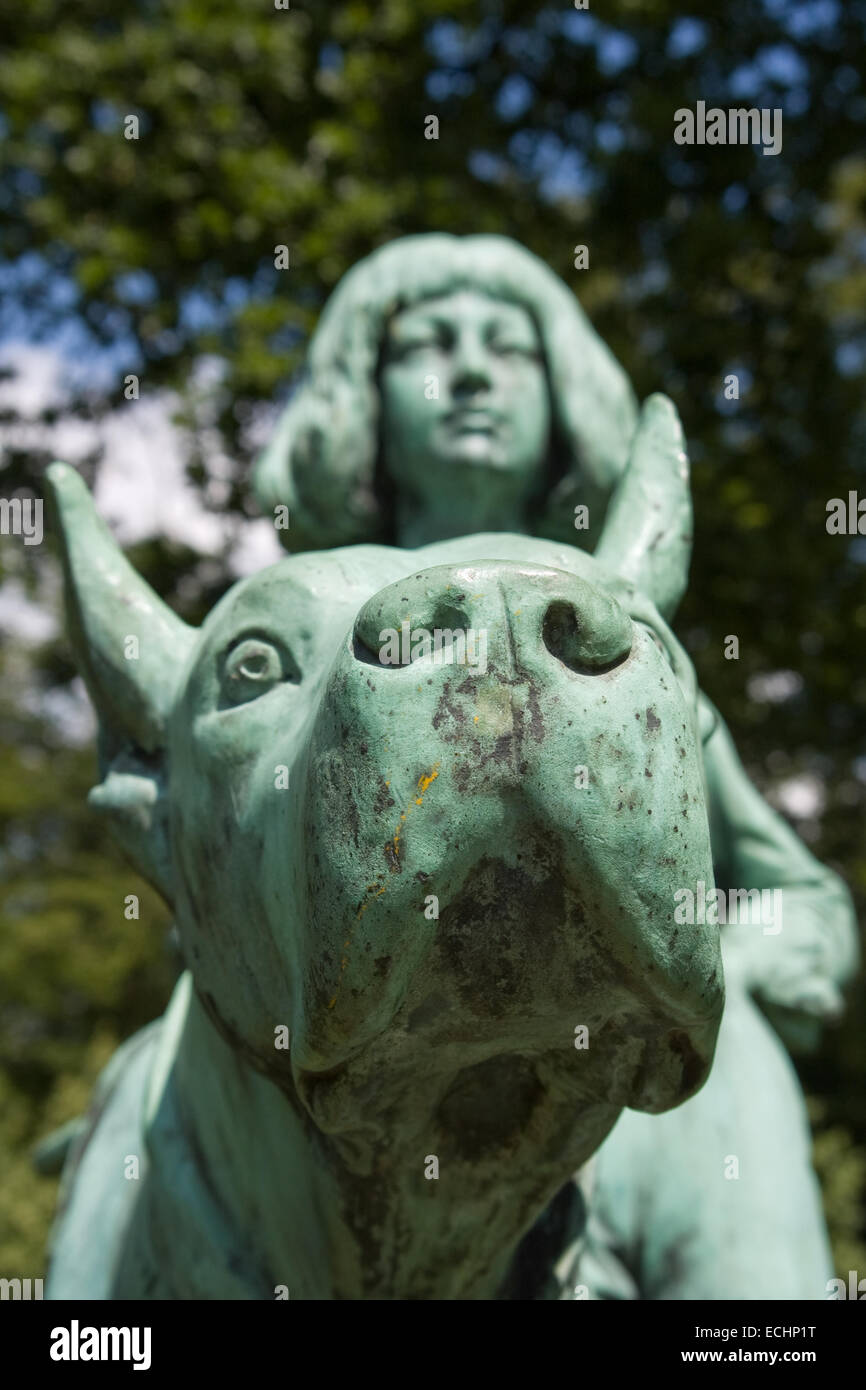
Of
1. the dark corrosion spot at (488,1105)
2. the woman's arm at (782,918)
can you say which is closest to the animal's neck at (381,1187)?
the dark corrosion spot at (488,1105)

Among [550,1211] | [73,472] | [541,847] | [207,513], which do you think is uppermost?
[207,513]

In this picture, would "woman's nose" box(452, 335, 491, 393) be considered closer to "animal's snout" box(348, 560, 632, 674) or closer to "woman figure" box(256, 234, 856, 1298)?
"woman figure" box(256, 234, 856, 1298)

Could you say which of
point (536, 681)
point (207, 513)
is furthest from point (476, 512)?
point (207, 513)

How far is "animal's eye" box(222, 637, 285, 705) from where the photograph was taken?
52.1 inches

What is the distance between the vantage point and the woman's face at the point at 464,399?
2.17 metres

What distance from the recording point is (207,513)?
8.38 metres

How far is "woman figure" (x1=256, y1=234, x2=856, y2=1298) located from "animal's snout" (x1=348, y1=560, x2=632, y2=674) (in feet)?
3.65

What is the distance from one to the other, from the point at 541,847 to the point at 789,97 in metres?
8.55

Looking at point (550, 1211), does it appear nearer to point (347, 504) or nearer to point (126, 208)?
point (347, 504)

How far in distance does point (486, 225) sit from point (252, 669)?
22.2ft

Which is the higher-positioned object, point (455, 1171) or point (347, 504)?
point (347, 504)
